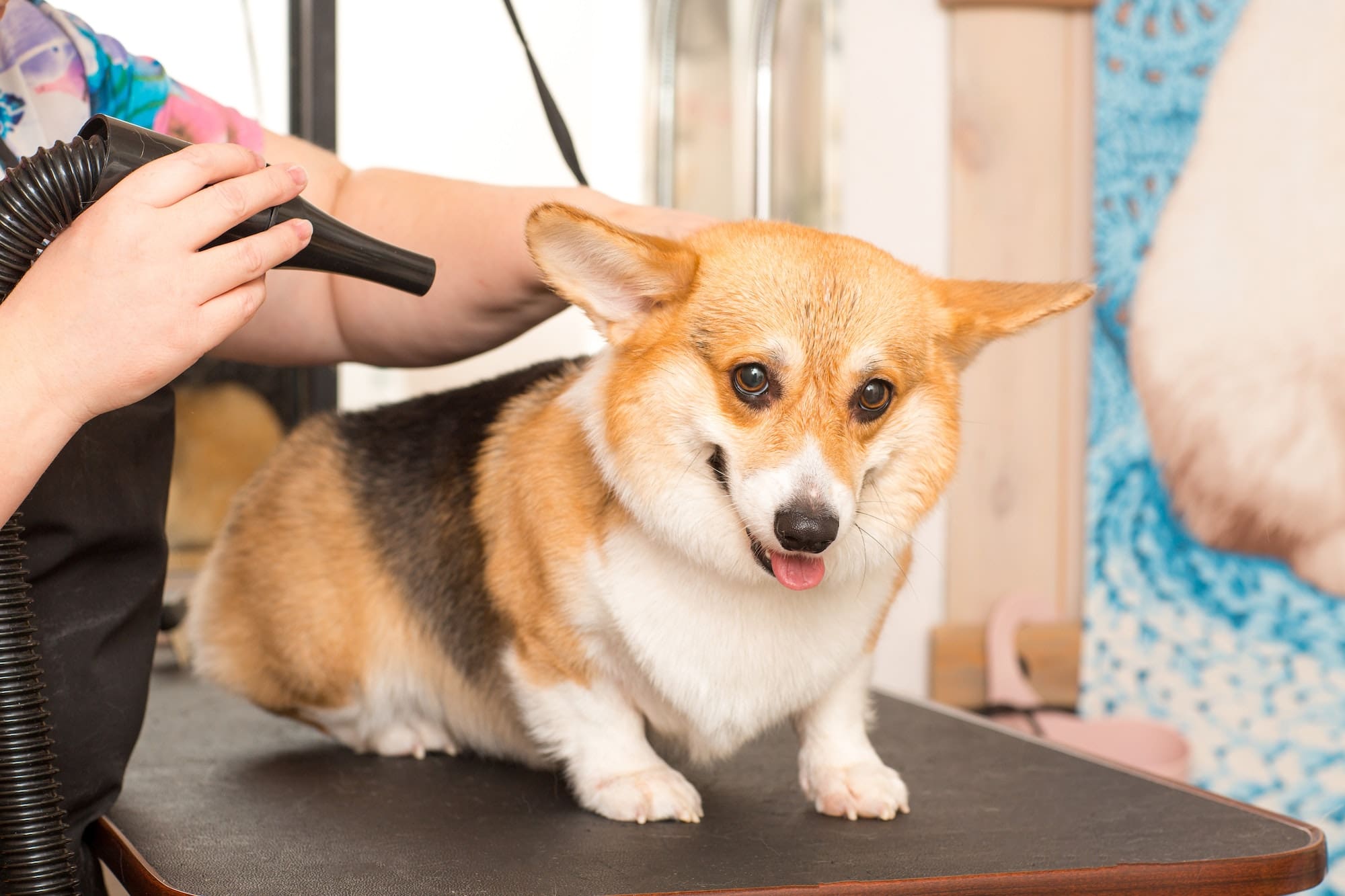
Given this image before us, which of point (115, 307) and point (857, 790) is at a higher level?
point (115, 307)

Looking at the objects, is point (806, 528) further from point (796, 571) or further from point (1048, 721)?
point (1048, 721)

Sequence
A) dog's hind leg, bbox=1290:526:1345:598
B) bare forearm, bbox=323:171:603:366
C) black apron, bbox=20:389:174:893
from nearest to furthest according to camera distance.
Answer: black apron, bbox=20:389:174:893
bare forearm, bbox=323:171:603:366
dog's hind leg, bbox=1290:526:1345:598

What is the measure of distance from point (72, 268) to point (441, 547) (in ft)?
1.91

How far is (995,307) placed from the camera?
109 centimetres

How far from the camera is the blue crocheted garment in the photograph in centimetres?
224

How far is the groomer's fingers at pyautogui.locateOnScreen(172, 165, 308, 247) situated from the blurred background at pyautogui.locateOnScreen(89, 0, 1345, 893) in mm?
1201

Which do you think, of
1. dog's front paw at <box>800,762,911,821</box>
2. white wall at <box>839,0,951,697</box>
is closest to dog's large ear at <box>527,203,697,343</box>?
dog's front paw at <box>800,762,911,821</box>

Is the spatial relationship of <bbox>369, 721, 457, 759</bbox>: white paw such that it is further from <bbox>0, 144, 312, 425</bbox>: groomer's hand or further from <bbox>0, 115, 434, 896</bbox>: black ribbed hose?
<bbox>0, 144, 312, 425</bbox>: groomer's hand

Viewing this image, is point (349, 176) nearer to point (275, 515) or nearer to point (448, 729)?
point (275, 515)

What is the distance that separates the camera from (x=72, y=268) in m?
0.72

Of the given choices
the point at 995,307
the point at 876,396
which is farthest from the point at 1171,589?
the point at 876,396

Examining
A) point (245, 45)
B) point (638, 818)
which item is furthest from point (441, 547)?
point (245, 45)

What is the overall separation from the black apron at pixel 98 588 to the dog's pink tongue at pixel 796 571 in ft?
1.76

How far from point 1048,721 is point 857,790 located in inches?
56.8
